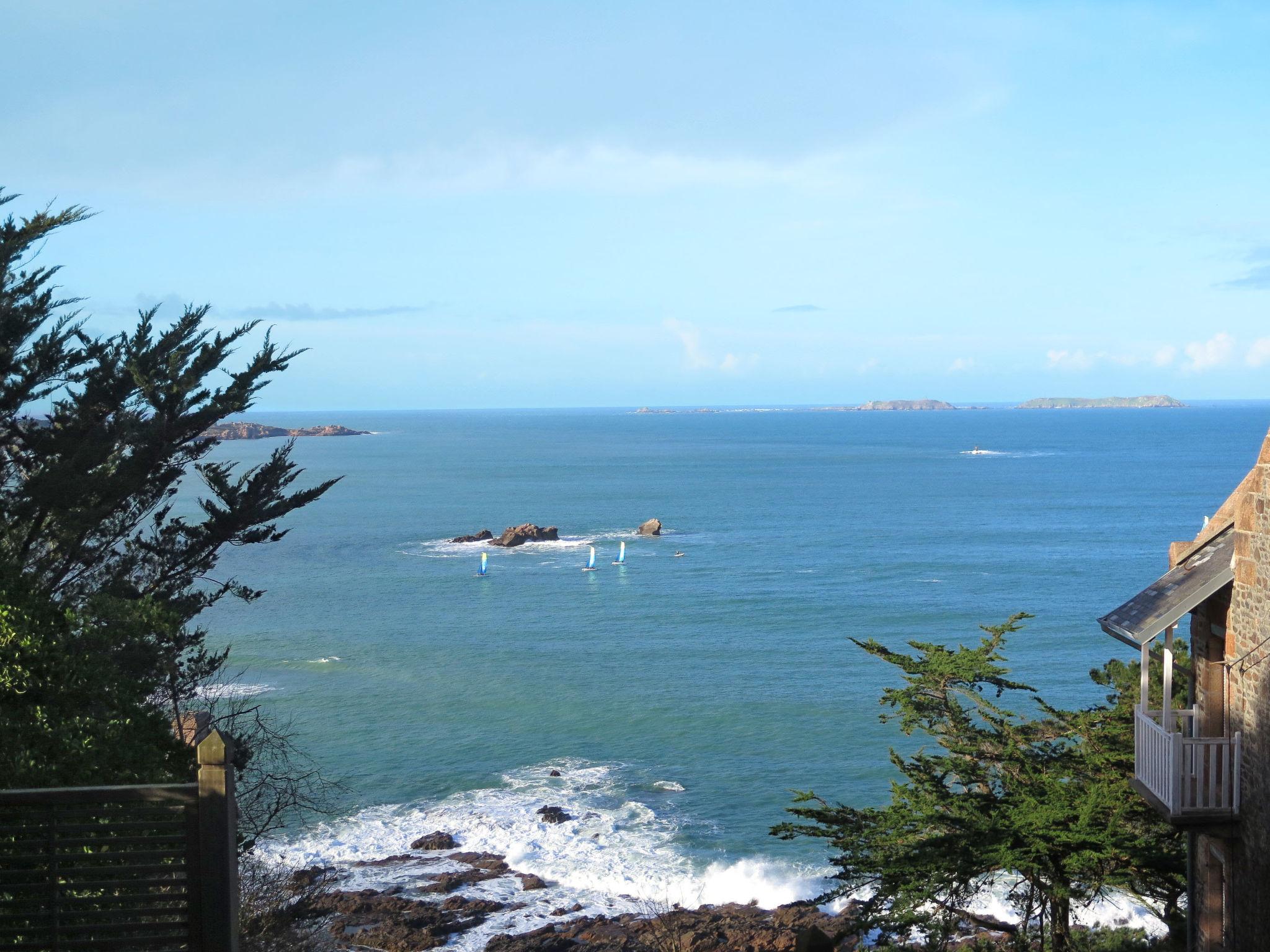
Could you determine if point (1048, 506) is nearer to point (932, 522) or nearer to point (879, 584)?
point (932, 522)

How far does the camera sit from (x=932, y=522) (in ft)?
267

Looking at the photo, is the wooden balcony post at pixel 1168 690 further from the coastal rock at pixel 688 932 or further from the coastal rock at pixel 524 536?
the coastal rock at pixel 524 536

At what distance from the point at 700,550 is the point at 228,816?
6441cm

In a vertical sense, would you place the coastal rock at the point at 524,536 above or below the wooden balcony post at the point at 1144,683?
below

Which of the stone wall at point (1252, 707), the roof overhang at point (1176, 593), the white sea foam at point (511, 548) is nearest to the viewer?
the stone wall at point (1252, 707)

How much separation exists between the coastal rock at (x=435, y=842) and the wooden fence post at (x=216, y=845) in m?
21.0

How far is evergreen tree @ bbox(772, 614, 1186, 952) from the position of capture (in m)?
12.5

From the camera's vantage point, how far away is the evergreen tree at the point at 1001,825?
40.9ft

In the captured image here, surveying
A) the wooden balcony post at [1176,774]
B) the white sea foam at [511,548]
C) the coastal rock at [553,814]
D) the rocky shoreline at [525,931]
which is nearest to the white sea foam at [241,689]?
the coastal rock at [553,814]

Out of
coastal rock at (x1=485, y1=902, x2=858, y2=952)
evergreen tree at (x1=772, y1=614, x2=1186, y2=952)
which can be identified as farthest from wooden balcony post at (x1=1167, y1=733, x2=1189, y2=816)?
coastal rock at (x1=485, y1=902, x2=858, y2=952)

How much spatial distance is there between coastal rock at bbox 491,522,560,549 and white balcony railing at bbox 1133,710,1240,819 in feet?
207

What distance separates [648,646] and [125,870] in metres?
40.1

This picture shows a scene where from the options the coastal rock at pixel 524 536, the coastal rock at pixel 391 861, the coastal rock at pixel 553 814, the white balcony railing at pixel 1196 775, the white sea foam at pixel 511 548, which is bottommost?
the coastal rock at pixel 391 861

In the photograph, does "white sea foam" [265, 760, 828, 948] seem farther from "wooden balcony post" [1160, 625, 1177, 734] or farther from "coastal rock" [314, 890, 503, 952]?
"wooden balcony post" [1160, 625, 1177, 734]
